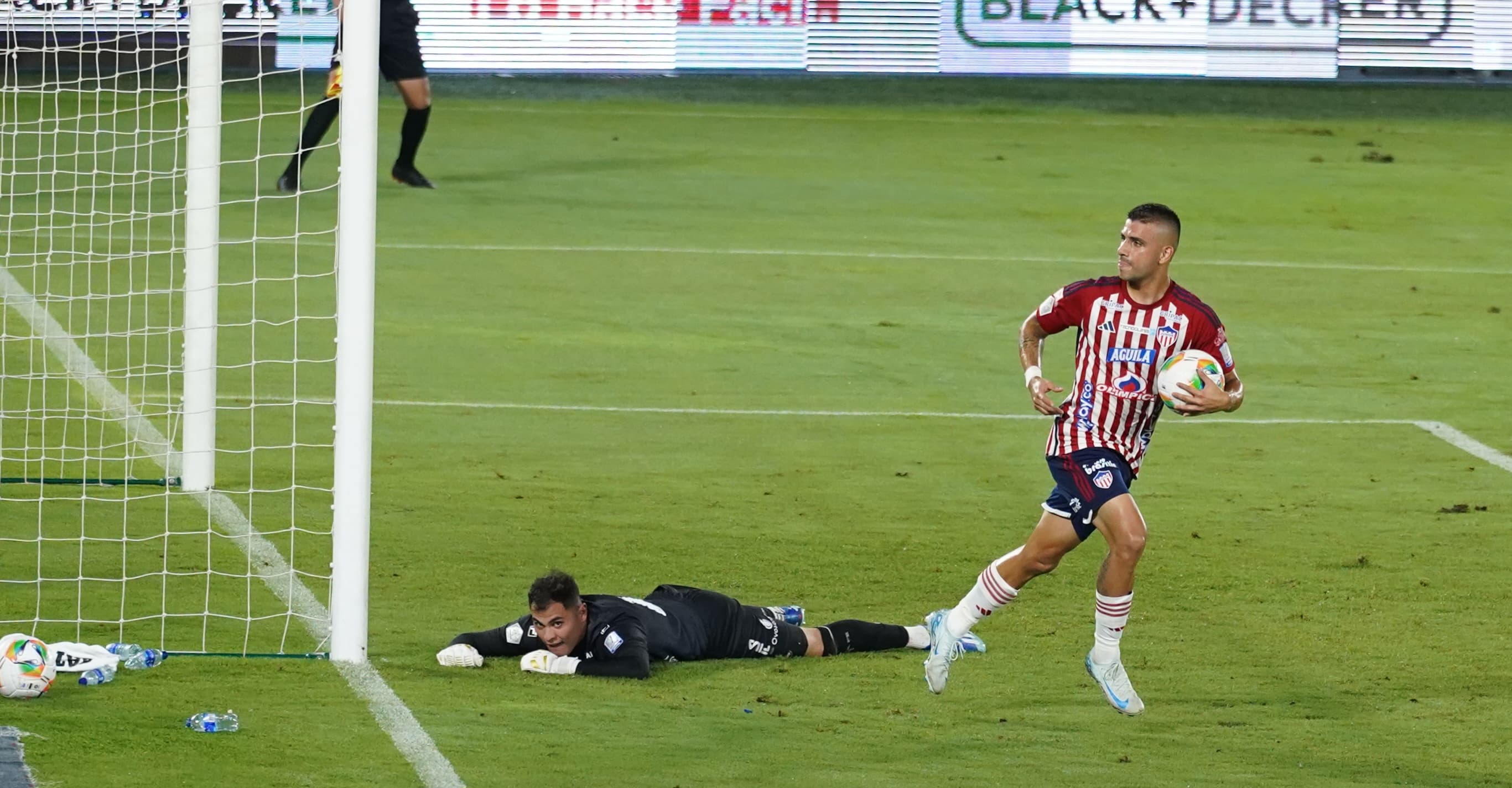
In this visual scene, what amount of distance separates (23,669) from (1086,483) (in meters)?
3.38

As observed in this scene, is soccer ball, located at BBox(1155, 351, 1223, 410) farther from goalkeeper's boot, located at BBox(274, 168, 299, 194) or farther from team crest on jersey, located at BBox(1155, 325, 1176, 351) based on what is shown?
goalkeeper's boot, located at BBox(274, 168, 299, 194)

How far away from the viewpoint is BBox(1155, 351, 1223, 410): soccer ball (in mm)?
6621

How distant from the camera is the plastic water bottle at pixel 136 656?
23.5 feet

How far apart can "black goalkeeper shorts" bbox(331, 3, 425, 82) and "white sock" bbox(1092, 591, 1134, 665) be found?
12523mm

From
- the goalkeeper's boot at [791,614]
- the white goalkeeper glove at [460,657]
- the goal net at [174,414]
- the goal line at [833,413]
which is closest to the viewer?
the white goalkeeper glove at [460,657]

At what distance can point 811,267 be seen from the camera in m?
16.7

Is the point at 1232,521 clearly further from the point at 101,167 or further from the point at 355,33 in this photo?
the point at 101,167

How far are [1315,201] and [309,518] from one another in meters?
13.2

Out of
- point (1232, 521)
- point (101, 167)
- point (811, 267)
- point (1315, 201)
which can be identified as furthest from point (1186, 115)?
point (1232, 521)

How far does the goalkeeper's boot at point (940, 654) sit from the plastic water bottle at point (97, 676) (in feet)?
8.67

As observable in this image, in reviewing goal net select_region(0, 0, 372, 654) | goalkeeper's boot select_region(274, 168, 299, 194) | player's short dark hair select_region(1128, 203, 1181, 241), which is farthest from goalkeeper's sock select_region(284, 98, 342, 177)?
player's short dark hair select_region(1128, 203, 1181, 241)

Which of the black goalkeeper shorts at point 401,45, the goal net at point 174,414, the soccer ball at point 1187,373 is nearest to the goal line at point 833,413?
the goal net at point 174,414

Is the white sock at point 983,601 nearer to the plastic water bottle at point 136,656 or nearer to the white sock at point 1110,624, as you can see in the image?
the white sock at point 1110,624

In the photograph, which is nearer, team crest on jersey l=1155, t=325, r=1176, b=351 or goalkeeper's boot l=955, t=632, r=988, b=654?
team crest on jersey l=1155, t=325, r=1176, b=351
